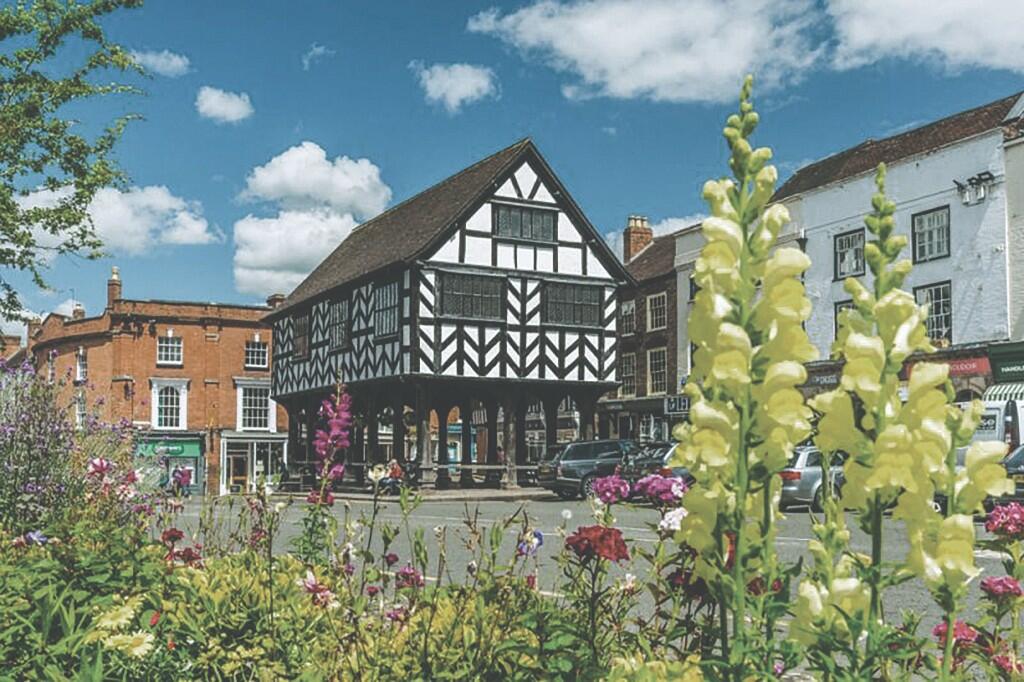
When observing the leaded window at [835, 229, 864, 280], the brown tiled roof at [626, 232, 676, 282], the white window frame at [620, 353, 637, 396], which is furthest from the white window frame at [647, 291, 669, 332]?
the leaded window at [835, 229, 864, 280]

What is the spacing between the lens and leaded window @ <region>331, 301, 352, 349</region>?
1316 inches

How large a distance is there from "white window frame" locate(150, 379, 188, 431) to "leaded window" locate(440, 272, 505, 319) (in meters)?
21.0

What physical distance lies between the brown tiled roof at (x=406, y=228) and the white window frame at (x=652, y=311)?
9338 millimetres

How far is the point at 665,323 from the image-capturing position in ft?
127

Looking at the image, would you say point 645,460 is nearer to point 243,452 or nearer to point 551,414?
point 551,414

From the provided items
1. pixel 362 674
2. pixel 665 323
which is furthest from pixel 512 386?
pixel 362 674

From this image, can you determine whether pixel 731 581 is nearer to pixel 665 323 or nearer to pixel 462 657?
pixel 462 657

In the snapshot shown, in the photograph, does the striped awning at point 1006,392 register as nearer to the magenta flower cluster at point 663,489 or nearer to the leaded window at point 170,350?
the magenta flower cluster at point 663,489

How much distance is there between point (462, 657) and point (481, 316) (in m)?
26.5

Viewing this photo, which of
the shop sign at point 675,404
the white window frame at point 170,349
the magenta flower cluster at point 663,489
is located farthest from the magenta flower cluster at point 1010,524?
the white window frame at point 170,349

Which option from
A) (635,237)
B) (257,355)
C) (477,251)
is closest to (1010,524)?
(477,251)

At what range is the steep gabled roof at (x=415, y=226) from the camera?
30.2 m

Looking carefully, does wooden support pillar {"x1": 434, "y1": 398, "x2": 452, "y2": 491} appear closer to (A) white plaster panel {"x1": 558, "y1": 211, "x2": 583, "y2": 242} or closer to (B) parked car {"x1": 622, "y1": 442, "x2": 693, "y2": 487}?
(B) parked car {"x1": 622, "y1": 442, "x2": 693, "y2": 487}

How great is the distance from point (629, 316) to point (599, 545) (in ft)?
125
